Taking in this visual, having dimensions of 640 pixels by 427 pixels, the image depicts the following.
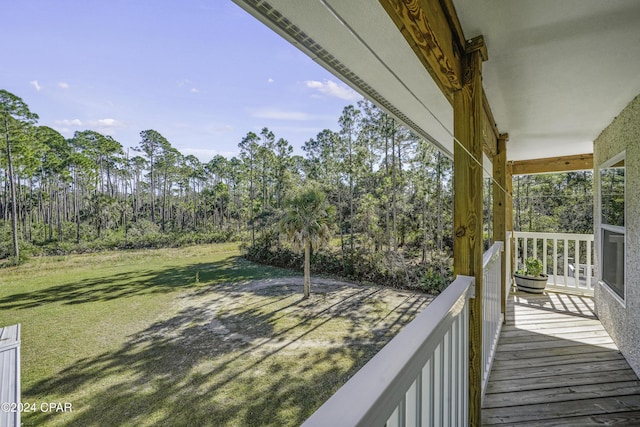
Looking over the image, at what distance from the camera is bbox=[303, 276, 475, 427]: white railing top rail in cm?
36

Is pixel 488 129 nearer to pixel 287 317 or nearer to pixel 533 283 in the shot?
pixel 533 283

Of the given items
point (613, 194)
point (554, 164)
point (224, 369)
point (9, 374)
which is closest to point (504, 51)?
point (613, 194)

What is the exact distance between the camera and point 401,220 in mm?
11539

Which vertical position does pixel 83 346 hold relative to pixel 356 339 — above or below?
below

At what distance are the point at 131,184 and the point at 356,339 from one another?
373 inches

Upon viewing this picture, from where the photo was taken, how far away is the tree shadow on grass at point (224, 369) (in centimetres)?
540

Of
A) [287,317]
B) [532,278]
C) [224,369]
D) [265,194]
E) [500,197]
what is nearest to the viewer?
[500,197]

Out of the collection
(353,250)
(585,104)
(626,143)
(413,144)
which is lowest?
(353,250)

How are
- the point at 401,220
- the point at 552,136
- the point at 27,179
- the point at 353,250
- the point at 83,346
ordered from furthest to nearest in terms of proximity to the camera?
the point at 353,250
the point at 401,220
the point at 83,346
the point at 27,179
the point at 552,136

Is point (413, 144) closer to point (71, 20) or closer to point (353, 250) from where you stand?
point (353, 250)

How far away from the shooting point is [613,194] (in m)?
2.71

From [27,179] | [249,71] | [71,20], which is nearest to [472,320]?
[71,20]

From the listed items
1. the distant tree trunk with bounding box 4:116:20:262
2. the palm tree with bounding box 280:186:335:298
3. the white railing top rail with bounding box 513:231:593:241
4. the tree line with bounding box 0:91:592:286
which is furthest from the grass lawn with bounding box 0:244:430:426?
the white railing top rail with bounding box 513:231:593:241

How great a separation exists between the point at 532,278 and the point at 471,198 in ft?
11.1
